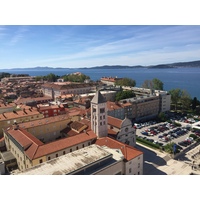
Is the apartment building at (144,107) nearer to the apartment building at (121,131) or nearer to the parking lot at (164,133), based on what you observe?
the parking lot at (164,133)

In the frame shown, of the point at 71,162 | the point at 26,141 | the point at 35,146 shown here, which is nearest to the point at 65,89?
the point at 26,141

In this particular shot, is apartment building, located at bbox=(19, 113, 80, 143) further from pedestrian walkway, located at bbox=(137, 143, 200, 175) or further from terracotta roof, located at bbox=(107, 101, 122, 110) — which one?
pedestrian walkway, located at bbox=(137, 143, 200, 175)

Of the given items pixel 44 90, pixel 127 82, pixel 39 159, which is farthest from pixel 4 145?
pixel 127 82

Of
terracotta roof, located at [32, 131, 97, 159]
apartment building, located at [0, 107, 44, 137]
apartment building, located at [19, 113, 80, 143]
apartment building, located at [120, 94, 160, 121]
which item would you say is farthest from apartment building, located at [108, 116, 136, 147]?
apartment building, located at [120, 94, 160, 121]

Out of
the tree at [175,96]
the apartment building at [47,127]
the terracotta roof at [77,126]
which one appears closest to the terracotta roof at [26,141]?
the apartment building at [47,127]

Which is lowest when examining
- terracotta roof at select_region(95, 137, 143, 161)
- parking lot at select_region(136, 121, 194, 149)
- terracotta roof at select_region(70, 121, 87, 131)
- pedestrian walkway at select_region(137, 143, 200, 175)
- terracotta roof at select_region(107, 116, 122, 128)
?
pedestrian walkway at select_region(137, 143, 200, 175)

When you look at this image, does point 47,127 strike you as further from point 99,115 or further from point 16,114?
point 16,114

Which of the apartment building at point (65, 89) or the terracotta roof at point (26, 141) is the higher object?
the apartment building at point (65, 89)

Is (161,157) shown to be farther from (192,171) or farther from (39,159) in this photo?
(39,159)
